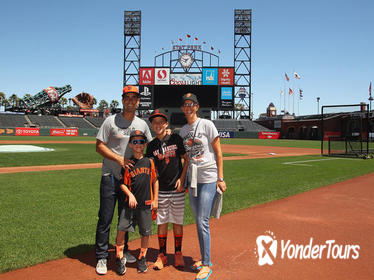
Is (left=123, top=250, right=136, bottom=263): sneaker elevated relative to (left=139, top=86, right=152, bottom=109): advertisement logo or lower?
lower

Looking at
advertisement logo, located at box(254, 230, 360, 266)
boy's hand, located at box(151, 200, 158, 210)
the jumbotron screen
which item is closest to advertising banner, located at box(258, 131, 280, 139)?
Answer: the jumbotron screen

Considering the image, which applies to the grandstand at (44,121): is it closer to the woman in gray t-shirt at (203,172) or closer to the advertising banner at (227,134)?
the advertising banner at (227,134)

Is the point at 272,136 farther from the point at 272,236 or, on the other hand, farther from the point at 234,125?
the point at 272,236

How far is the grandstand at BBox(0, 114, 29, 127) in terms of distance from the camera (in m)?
57.3

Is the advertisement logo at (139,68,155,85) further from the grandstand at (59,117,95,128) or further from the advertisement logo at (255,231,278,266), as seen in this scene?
the advertisement logo at (255,231,278,266)

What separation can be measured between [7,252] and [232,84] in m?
54.1

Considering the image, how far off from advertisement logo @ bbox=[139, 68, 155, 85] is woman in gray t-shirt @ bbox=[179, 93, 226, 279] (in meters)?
53.3

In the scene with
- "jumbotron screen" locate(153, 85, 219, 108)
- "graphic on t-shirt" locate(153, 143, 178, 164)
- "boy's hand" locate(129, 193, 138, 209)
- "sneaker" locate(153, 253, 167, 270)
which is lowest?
"sneaker" locate(153, 253, 167, 270)

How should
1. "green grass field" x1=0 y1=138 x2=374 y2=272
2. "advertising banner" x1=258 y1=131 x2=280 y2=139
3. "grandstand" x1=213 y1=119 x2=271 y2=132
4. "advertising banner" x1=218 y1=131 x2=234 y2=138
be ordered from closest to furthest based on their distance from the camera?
"green grass field" x1=0 y1=138 x2=374 y2=272 < "advertising banner" x1=218 y1=131 x2=234 y2=138 < "advertising banner" x1=258 y1=131 x2=280 y2=139 < "grandstand" x1=213 y1=119 x2=271 y2=132

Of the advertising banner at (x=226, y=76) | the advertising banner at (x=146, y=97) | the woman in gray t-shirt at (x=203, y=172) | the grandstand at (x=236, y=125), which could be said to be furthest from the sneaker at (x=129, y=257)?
the grandstand at (x=236, y=125)

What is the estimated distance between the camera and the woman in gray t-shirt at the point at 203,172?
3.42 meters

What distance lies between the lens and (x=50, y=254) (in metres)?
3.91

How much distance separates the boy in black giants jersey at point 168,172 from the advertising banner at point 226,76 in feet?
177

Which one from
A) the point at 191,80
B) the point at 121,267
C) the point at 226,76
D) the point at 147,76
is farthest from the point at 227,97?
the point at 121,267
